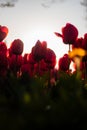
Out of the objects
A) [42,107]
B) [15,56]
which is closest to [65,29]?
[15,56]

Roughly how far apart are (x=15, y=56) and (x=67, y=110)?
12.6 feet

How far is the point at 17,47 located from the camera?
4.64 meters

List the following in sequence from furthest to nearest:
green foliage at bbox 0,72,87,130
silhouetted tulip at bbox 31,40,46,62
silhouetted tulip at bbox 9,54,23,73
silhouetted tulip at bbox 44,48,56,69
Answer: silhouetted tulip at bbox 44,48,56,69
silhouetted tulip at bbox 9,54,23,73
silhouetted tulip at bbox 31,40,46,62
green foliage at bbox 0,72,87,130

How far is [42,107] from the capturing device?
39.5 inches

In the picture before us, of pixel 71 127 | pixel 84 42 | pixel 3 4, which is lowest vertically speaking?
pixel 71 127

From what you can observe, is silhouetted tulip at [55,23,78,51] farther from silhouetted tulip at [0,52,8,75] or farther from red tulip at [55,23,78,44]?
silhouetted tulip at [0,52,8,75]

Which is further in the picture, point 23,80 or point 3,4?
point 3,4

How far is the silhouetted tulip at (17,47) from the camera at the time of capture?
4.63 m

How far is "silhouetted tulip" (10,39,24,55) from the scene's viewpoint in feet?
15.2

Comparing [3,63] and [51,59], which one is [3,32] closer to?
[3,63]

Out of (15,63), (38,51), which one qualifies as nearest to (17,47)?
(15,63)

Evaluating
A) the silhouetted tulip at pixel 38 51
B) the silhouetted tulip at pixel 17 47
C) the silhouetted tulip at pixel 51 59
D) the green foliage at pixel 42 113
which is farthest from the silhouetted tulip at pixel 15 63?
the green foliage at pixel 42 113

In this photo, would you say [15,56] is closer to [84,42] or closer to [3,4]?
[3,4]

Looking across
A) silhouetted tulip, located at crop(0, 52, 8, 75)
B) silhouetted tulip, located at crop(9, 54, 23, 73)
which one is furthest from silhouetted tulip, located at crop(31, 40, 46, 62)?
silhouetted tulip, located at crop(0, 52, 8, 75)
